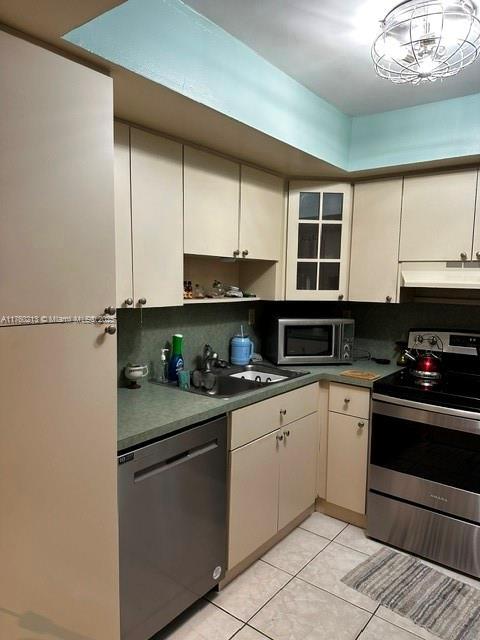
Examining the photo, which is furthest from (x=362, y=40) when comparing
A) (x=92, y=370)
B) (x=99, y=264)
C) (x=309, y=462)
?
(x=309, y=462)

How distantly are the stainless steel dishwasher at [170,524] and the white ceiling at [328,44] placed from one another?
1.60 m

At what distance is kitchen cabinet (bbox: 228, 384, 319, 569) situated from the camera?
2035 mm

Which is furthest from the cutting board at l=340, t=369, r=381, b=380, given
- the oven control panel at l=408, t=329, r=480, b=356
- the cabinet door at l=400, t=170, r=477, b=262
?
the cabinet door at l=400, t=170, r=477, b=262

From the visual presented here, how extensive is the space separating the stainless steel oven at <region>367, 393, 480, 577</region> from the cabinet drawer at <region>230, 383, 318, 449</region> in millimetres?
379

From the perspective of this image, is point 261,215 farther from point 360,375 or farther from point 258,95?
point 360,375

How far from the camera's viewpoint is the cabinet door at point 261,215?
244 cm

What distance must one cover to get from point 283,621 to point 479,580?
3.46 feet

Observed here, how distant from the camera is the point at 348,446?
2.56 metres

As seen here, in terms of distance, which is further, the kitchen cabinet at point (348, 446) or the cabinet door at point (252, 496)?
the kitchen cabinet at point (348, 446)

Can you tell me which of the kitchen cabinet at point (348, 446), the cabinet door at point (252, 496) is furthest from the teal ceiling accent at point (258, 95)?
the cabinet door at point (252, 496)

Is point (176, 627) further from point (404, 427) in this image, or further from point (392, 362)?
point (392, 362)

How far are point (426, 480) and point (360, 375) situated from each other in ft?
2.15

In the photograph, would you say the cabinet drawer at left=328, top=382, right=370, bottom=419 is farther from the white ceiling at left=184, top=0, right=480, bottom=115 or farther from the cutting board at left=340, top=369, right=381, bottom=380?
the white ceiling at left=184, top=0, right=480, bottom=115

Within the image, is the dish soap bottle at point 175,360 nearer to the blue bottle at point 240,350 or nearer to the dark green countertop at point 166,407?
the dark green countertop at point 166,407
